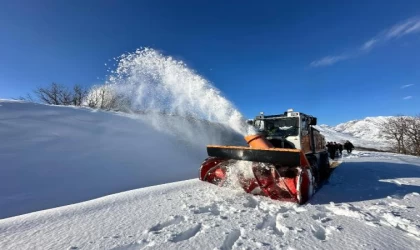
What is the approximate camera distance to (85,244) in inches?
97.7

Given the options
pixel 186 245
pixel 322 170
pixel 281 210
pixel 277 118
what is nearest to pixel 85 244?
pixel 186 245

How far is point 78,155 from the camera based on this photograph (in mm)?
7133

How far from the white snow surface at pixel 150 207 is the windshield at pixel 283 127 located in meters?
1.71

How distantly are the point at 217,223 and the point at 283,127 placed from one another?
405cm

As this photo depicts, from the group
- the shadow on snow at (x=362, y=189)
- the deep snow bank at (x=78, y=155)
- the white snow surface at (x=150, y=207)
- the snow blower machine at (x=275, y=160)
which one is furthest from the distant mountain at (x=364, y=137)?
the white snow surface at (x=150, y=207)

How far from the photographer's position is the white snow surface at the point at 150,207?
2645mm

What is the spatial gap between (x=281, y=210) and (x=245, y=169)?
61.9 inches

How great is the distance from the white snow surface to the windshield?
1708mm

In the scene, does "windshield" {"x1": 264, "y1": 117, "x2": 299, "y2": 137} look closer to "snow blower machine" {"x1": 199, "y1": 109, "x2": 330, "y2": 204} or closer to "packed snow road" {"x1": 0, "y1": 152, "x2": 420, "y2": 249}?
"snow blower machine" {"x1": 199, "y1": 109, "x2": 330, "y2": 204}

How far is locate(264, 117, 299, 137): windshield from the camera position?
20.0 ft

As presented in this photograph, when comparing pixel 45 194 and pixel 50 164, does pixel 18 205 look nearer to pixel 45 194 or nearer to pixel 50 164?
pixel 45 194

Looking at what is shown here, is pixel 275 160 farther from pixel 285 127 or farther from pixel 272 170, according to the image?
pixel 285 127

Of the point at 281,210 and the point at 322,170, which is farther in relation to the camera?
the point at 322,170

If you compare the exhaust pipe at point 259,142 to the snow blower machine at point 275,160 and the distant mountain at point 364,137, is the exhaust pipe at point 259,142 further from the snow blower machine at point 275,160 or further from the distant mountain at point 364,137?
the distant mountain at point 364,137
